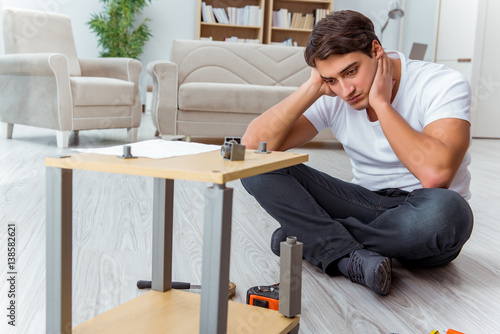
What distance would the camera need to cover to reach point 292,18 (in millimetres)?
5883

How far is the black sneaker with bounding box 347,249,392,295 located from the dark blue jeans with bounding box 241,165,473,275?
39mm

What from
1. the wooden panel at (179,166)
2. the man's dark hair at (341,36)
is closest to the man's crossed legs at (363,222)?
the man's dark hair at (341,36)

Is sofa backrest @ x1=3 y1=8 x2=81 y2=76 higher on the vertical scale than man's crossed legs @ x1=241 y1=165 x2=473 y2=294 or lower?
higher

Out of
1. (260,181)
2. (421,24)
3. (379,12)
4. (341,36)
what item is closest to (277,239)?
(260,181)

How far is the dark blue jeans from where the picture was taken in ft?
3.80

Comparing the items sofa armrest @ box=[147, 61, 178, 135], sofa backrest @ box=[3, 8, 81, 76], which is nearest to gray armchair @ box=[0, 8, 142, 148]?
sofa backrest @ box=[3, 8, 81, 76]

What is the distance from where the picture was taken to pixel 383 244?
3.98 ft

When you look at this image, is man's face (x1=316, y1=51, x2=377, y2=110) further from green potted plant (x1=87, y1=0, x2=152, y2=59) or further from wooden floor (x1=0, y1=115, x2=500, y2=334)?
green potted plant (x1=87, y1=0, x2=152, y2=59)

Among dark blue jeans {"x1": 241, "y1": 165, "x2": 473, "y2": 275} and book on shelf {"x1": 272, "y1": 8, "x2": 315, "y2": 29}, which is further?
book on shelf {"x1": 272, "y1": 8, "x2": 315, "y2": 29}

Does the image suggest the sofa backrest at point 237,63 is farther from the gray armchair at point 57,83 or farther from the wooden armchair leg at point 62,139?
the wooden armchair leg at point 62,139

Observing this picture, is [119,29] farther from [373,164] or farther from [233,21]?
[373,164]

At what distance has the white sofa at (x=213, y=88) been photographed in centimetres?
354

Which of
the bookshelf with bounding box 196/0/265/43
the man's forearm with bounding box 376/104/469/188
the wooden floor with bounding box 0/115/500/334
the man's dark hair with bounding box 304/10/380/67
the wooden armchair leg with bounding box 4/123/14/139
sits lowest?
the wooden floor with bounding box 0/115/500/334

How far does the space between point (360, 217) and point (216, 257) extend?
74 centimetres
